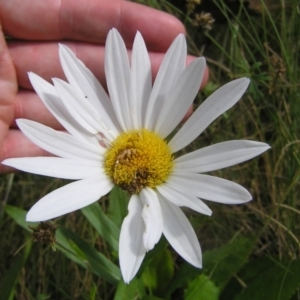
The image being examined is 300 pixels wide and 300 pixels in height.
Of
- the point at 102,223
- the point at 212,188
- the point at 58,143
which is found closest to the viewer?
the point at 212,188

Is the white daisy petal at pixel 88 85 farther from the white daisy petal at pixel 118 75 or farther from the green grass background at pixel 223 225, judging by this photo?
the green grass background at pixel 223 225

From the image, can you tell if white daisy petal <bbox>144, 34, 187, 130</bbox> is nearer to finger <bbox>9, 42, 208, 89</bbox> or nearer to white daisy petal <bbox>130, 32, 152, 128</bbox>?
white daisy petal <bbox>130, 32, 152, 128</bbox>

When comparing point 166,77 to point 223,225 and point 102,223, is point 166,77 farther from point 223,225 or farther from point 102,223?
point 223,225

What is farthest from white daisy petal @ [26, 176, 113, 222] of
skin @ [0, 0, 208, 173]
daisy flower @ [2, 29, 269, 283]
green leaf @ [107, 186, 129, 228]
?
skin @ [0, 0, 208, 173]

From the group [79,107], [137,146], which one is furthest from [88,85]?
[137,146]

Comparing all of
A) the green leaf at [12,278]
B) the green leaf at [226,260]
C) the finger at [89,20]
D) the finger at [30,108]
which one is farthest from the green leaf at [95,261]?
the finger at [89,20]

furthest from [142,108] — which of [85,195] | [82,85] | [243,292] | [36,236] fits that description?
[243,292]

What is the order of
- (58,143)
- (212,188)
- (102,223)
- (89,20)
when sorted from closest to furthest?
(212,188)
(58,143)
(102,223)
(89,20)
